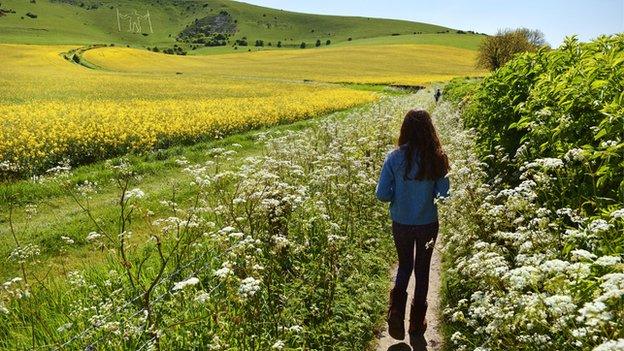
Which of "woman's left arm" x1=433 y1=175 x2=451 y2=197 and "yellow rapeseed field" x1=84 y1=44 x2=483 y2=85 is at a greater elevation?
"woman's left arm" x1=433 y1=175 x2=451 y2=197

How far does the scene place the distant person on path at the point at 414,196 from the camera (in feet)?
18.7

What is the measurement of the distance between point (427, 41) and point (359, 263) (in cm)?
13778

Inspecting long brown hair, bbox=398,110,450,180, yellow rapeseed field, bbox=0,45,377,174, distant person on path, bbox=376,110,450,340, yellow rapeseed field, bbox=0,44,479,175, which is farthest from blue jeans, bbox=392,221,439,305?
yellow rapeseed field, bbox=0,45,377,174

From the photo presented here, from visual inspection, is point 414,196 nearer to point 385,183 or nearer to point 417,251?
point 385,183

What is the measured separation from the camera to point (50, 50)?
268 ft

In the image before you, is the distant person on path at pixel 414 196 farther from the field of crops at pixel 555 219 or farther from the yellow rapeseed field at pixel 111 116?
the yellow rapeseed field at pixel 111 116

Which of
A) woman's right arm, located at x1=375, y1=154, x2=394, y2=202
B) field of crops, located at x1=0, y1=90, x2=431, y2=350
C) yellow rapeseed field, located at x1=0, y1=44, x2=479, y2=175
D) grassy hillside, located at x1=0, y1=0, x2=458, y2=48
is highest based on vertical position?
grassy hillside, located at x1=0, y1=0, x2=458, y2=48

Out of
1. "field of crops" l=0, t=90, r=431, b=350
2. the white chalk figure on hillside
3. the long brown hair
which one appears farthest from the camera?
the white chalk figure on hillside

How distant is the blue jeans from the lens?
5.94 m

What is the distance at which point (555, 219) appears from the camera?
4.81 m

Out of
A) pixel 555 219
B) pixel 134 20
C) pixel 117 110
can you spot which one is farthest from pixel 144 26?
pixel 555 219

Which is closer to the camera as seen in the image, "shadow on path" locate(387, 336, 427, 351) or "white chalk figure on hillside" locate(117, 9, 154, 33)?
"shadow on path" locate(387, 336, 427, 351)

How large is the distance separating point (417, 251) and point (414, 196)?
0.76 meters

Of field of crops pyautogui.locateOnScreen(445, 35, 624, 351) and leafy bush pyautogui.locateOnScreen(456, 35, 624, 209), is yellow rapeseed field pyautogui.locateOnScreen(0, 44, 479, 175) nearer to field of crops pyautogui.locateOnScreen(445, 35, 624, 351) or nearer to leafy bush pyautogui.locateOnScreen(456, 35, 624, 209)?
field of crops pyautogui.locateOnScreen(445, 35, 624, 351)
